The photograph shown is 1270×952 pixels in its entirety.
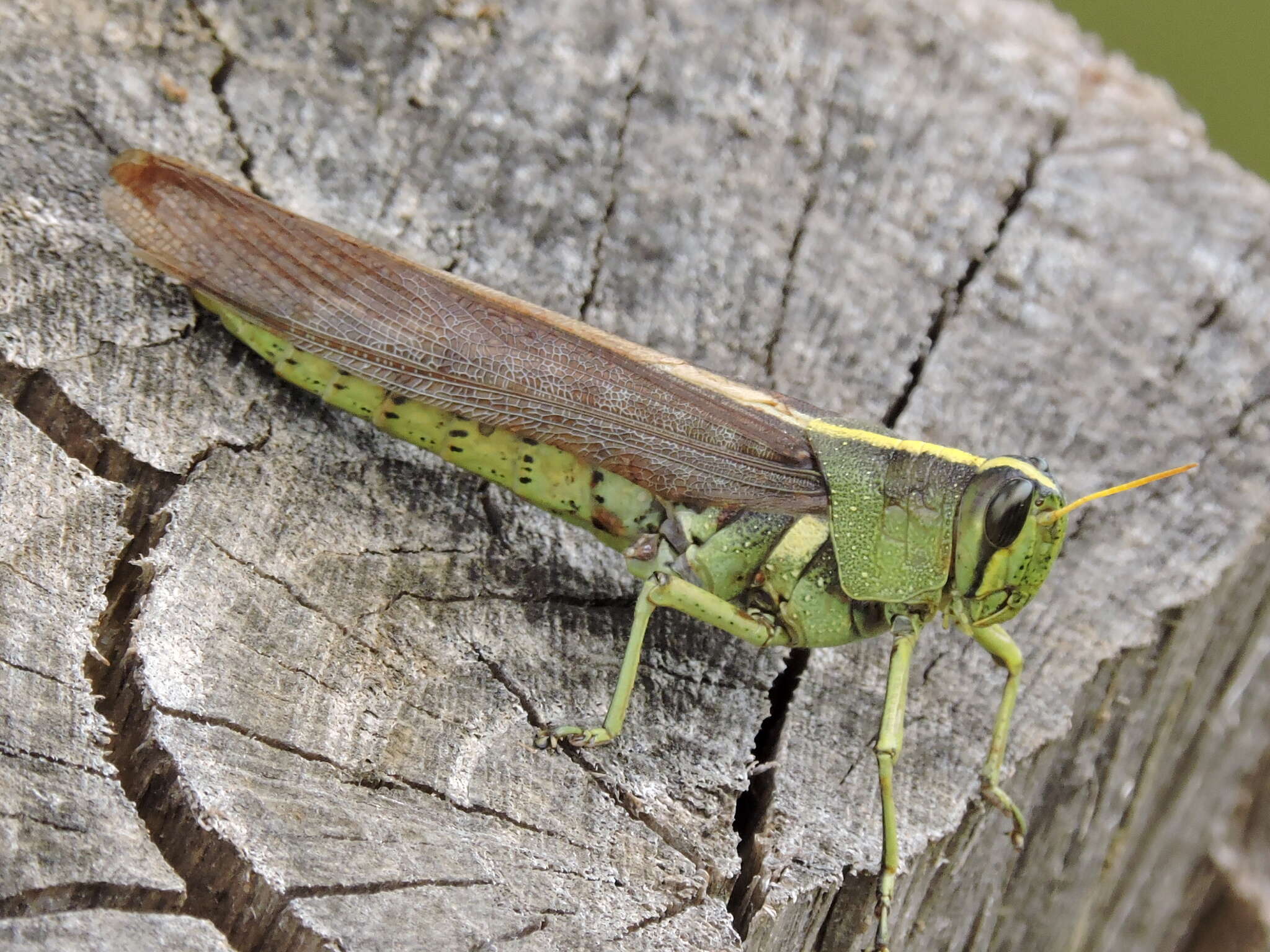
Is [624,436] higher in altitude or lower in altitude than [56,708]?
higher

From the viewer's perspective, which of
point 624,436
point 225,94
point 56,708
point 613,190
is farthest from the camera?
point 613,190

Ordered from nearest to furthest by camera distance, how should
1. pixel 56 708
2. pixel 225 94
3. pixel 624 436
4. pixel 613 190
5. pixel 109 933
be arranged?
pixel 109 933, pixel 56 708, pixel 624 436, pixel 225 94, pixel 613 190

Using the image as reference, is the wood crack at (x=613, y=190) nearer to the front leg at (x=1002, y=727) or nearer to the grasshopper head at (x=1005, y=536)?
the grasshopper head at (x=1005, y=536)

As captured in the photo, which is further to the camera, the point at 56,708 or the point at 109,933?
the point at 56,708

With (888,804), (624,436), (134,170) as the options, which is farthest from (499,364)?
(888,804)

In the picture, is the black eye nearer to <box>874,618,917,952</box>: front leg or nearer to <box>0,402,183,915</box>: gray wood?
<box>874,618,917,952</box>: front leg

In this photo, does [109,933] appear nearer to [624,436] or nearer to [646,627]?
[646,627]

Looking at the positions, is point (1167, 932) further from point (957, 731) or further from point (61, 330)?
point (61, 330)
